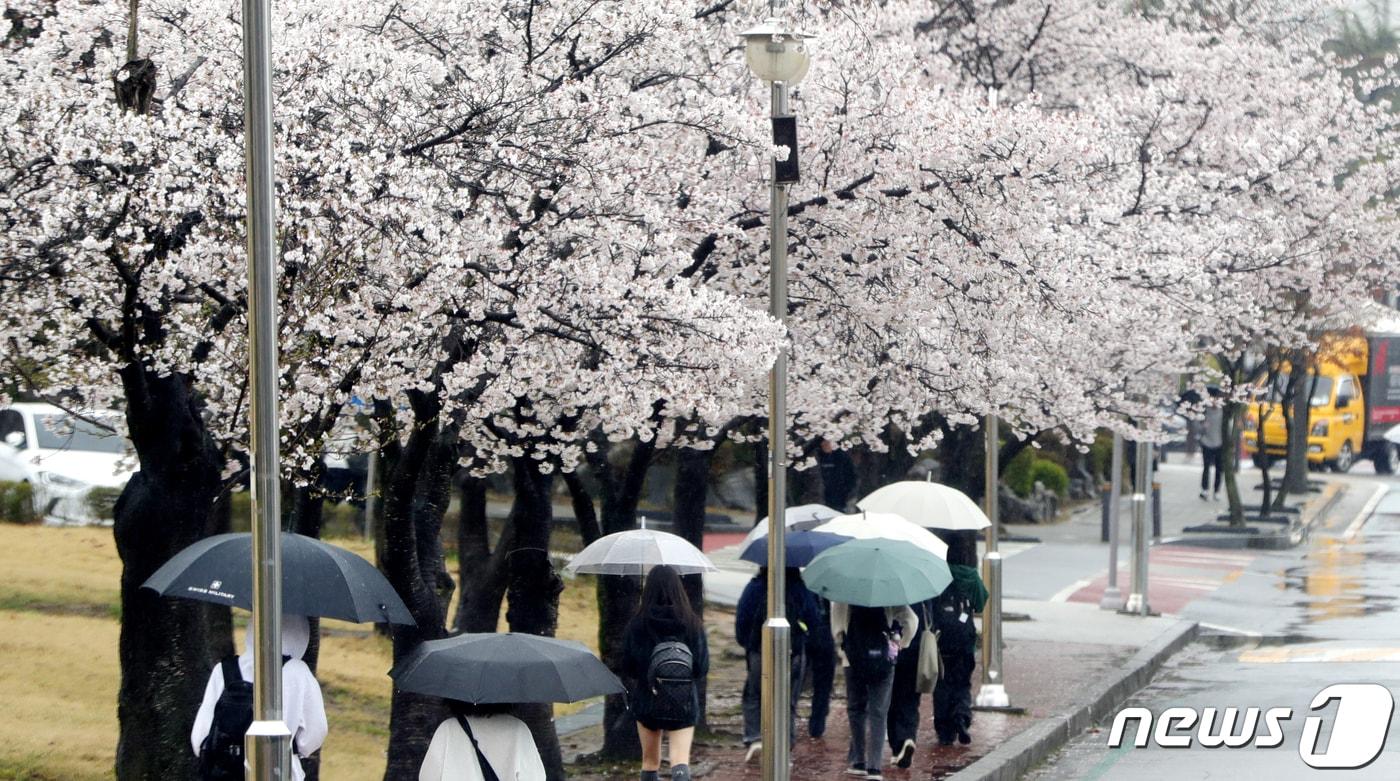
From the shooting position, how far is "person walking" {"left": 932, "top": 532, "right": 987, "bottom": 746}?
13664 mm

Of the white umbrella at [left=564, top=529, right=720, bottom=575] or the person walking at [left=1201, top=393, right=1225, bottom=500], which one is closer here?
the white umbrella at [left=564, top=529, right=720, bottom=575]

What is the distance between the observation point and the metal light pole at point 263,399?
6500 mm

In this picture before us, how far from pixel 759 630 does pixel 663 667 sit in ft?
7.68

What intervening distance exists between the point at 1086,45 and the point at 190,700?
13842mm

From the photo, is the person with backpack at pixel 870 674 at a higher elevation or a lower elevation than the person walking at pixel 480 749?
lower

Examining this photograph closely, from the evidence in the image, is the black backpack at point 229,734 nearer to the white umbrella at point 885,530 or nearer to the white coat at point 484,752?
the white coat at point 484,752

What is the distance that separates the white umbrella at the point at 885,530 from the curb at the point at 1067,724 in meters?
1.55

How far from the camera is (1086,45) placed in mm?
19938

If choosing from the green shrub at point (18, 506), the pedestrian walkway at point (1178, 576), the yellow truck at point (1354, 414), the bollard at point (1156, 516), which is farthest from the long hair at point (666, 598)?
the yellow truck at point (1354, 414)

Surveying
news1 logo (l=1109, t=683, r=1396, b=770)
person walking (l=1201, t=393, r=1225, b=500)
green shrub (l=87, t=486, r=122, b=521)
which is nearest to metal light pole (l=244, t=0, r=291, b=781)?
news1 logo (l=1109, t=683, r=1396, b=770)

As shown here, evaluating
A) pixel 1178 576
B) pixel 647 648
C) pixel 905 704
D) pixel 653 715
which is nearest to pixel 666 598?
pixel 647 648

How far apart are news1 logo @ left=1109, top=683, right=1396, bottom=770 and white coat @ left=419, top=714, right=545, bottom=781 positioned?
7.59 meters

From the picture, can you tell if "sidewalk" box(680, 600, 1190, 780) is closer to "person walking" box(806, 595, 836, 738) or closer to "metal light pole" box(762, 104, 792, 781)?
"person walking" box(806, 595, 836, 738)

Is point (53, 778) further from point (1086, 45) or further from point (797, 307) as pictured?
point (1086, 45)
